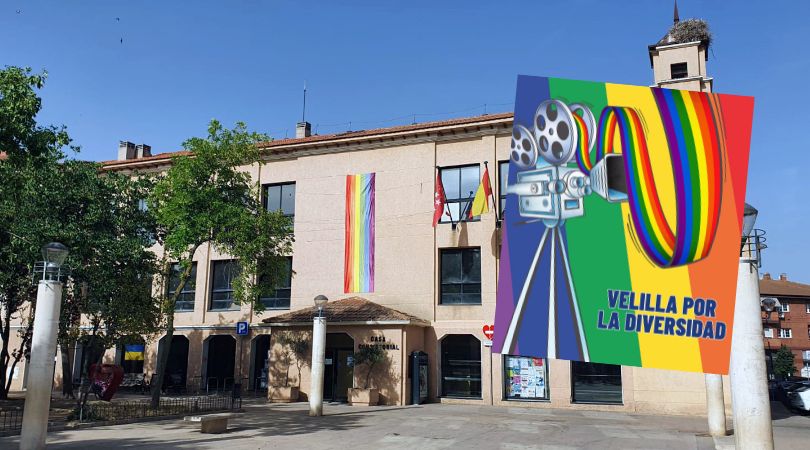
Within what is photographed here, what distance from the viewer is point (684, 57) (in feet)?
83.5

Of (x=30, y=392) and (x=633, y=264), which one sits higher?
(x=633, y=264)

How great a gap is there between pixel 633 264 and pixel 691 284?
0.50 metres

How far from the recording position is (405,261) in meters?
26.8

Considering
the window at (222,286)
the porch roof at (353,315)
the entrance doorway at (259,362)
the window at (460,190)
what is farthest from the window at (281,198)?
the window at (460,190)

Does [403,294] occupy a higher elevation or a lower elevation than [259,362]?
higher

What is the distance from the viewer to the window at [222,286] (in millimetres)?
29953

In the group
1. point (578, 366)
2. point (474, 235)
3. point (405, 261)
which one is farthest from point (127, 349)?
point (578, 366)

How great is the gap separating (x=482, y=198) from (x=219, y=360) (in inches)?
632

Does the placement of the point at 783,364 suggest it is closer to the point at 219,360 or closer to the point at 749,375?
the point at 219,360

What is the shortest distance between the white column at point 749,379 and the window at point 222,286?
24.7 meters

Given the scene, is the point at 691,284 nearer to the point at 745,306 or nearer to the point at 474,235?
the point at 745,306

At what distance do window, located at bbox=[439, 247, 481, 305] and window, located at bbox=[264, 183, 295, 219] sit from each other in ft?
27.1

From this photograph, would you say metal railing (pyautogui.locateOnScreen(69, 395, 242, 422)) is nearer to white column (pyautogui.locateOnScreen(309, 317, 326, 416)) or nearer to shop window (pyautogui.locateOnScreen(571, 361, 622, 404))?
white column (pyautogui.locateOnScreen(309, 317, 326, 416))

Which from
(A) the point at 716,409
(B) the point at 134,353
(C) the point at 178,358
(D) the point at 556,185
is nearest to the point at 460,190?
(A) the point at 716,409
